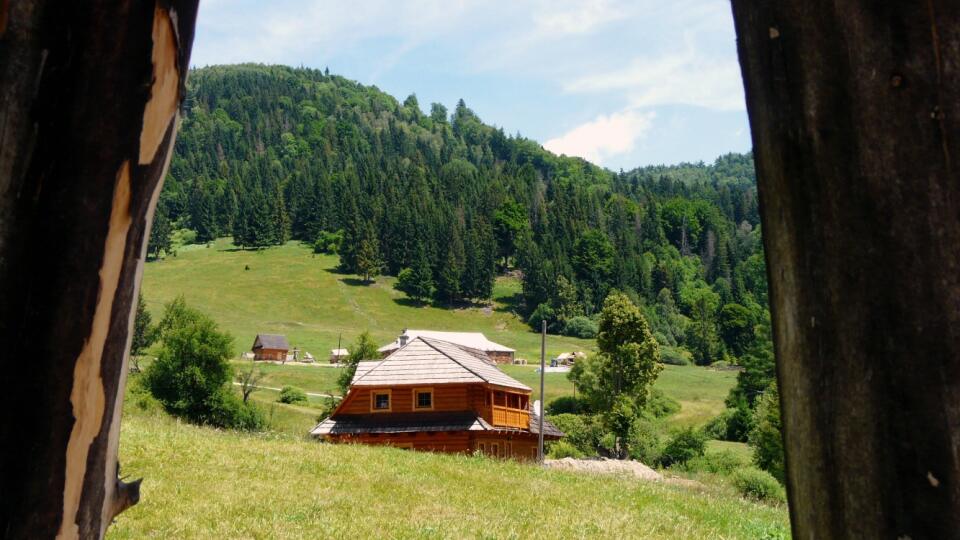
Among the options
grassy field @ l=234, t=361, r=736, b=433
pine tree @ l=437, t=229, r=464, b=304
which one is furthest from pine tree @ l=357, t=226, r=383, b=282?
grassy field @ l=234, t=361, r=736, b=433

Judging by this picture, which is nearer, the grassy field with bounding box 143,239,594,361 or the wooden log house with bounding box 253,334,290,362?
the wooden log house with bounding box 253,334,290,362

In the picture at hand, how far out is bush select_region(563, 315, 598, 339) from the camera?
150 meters

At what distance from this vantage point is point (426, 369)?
42.0 m

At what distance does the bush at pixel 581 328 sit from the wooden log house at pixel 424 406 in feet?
354

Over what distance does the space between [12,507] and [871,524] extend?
2075 mm

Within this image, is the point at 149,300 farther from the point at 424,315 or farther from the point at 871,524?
the point at 871,524

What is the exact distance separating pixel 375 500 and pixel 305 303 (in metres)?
135

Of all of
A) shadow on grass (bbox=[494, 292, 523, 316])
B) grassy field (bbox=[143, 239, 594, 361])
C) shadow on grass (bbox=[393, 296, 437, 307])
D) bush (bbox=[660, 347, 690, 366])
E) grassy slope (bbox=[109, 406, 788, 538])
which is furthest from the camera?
shadow on grass (bbox=[494, 292, 523, 316])

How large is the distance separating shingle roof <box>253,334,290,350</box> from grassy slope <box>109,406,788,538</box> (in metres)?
91.3

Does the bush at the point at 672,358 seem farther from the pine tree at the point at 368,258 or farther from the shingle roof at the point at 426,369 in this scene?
the shingle roof at the point at 426,369

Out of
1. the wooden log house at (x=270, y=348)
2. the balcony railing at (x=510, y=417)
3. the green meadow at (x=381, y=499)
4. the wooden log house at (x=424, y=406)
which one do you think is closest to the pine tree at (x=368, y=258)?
the wooden log house at (x=270, y=348)

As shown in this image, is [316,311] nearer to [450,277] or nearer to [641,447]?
[450,277]

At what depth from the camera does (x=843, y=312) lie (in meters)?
1.67

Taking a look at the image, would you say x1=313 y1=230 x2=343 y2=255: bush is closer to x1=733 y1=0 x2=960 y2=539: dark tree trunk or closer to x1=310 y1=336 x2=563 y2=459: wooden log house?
x1=310 y1=336 x2=563 y2=459: wooden log house
